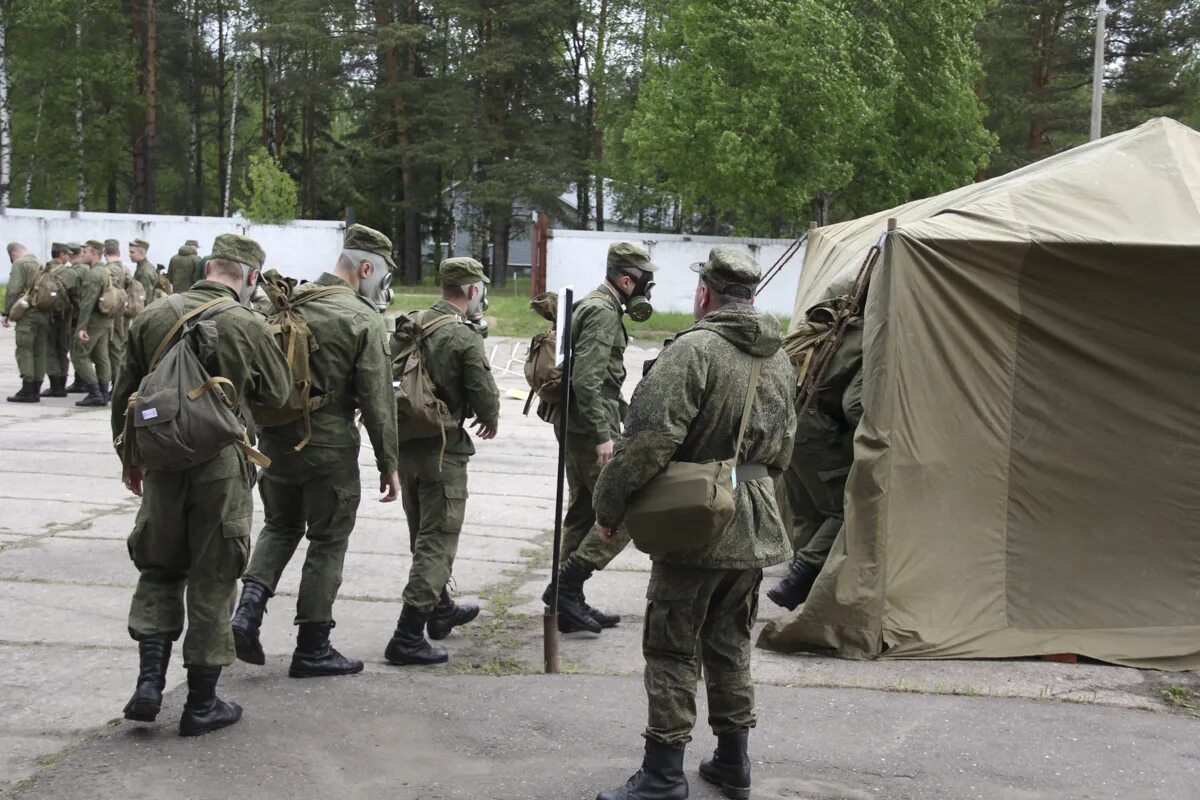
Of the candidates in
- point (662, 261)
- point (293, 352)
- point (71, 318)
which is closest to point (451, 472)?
point (293, 352)

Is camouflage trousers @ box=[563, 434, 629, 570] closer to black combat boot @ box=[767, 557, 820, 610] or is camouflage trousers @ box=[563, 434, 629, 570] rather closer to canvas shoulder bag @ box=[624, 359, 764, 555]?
black combat boot @ box=[767, 557, 820, 610]

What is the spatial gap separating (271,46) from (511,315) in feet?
72.9

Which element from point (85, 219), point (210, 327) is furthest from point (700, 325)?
point (85, 219)

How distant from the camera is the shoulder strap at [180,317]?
4.88 metres

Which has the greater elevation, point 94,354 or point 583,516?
point 94,354

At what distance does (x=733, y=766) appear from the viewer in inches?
179

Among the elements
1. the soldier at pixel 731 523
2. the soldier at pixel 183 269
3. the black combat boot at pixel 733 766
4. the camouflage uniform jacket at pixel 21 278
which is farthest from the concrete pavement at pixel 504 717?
the soldier at pixel 183 269

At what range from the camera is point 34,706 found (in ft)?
17.1

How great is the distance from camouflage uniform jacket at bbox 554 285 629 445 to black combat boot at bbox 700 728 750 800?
2107mm

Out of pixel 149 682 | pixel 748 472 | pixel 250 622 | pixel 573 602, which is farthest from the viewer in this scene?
pixel 573 602

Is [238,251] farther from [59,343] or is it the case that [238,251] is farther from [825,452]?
[59,343]

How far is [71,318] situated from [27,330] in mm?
629

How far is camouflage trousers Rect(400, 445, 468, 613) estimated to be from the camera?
608 centimetres

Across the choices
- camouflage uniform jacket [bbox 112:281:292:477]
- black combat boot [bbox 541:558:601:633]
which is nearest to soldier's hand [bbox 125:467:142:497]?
camouflage uniform jacket [bbox 112:281:292:477]
